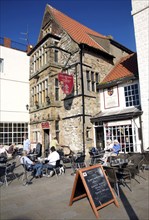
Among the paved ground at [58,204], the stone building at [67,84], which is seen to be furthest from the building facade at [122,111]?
the paved ground at [58,204]

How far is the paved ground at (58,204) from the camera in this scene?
13.7ft

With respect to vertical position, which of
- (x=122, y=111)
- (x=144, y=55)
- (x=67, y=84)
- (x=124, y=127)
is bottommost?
(x=124, y=127)

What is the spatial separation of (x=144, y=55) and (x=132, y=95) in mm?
2963

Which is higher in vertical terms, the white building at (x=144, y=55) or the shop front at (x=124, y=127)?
the white building at (x=144, y=55)

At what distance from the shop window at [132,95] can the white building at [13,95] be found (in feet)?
36.2

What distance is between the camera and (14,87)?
762 inches

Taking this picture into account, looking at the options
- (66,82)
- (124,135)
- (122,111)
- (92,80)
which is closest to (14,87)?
(66,82)

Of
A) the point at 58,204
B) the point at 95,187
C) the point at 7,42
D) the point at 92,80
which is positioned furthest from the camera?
the point at 7,42

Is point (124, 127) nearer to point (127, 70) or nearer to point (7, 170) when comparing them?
point (127, 70)

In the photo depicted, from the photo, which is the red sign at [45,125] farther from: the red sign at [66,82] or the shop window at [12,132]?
the shop window at [12,132]

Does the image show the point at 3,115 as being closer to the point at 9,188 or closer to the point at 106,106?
the point at 106,106

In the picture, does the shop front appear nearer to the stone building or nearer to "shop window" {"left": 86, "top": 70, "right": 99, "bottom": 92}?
the stone building

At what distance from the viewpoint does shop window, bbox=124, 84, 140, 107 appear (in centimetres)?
1266

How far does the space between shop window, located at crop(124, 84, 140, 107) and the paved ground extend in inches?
272
